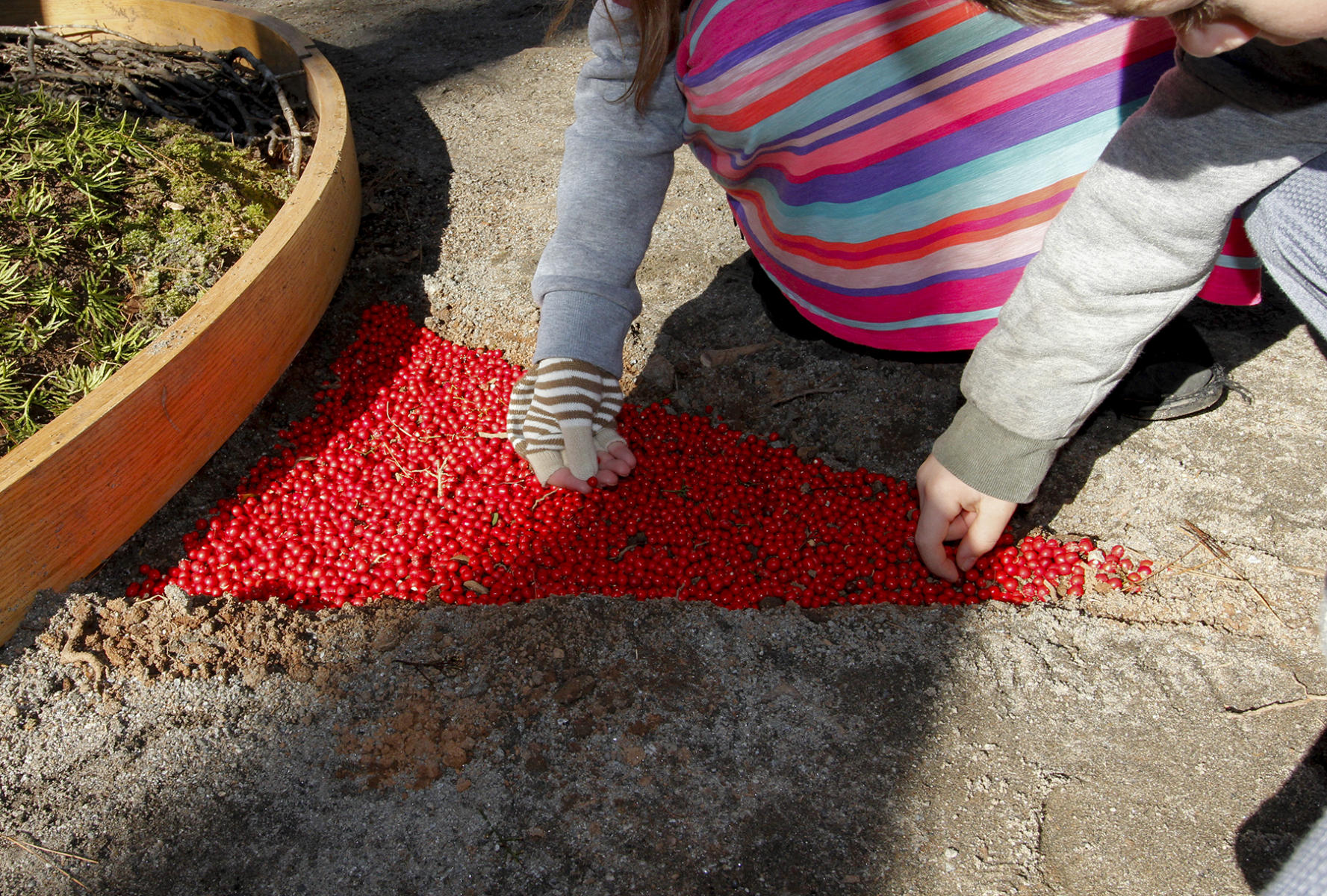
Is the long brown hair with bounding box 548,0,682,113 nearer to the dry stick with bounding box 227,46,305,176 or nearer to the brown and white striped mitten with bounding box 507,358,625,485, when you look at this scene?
the brown and white striped mitten with bounding box 507,358,625,485

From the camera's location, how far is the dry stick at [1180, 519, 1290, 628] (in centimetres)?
206

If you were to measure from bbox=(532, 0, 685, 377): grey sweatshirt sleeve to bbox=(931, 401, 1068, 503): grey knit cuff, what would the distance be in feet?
3.21

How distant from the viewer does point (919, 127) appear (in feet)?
6.61

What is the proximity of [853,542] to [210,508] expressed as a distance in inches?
71.5

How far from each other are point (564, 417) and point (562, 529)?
0.31 m

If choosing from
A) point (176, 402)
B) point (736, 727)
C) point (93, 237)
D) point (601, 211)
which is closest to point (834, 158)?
point (601, 211)

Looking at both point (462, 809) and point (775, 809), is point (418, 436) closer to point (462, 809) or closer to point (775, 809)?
point (462, 809)

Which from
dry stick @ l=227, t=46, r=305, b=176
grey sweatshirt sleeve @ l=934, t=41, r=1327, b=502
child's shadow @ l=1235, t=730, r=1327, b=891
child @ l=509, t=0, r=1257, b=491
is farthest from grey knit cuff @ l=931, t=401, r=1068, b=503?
dry stick @ l=227, t=46, r=305, b=176

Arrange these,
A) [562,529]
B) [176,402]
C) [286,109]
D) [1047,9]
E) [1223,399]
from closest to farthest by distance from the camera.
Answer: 1. [1047,9]
2. [176,402]
3. [562,529]
4. [1223,399]
5. [286,109]

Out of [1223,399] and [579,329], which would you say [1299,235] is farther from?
[579,329]

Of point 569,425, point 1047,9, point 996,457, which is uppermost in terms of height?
point 1047,9

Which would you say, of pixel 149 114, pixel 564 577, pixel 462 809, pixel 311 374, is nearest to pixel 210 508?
pixel 311 374

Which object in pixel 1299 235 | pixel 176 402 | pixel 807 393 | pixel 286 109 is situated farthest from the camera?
pixel 286 109

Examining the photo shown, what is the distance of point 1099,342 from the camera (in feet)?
5.51
